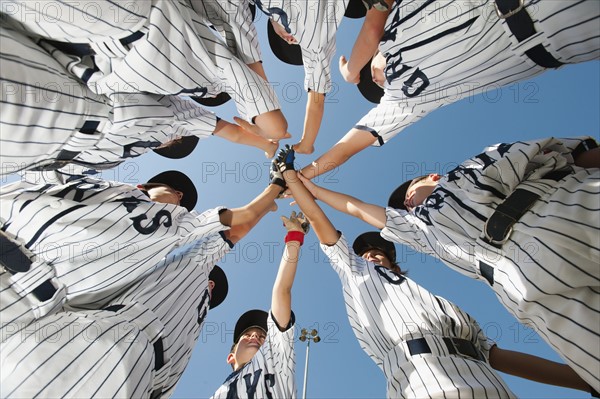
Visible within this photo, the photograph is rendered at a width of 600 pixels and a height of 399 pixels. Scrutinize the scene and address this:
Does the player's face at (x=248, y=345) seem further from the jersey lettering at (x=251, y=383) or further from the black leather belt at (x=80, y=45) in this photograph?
the black leather belt at (x=80, y=45)

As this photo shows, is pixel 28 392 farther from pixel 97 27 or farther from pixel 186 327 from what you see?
pixel 97 27

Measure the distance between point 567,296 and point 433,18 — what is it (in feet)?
4.37

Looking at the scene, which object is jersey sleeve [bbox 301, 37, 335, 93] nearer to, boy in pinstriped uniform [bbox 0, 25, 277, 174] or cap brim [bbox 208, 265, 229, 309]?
boy in pinstriped uniform [bbox 0, 25, 277, 174]

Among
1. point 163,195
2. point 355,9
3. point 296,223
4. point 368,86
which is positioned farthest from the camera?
point 296,223

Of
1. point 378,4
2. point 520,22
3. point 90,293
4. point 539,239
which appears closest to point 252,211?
point 90,293

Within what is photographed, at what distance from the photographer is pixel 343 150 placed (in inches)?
106

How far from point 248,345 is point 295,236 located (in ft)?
3.54

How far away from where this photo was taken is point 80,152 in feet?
5.19

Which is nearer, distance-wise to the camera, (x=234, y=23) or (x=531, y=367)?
(x=234, y=23)

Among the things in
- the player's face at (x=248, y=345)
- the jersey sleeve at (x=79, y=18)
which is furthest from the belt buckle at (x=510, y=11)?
the player's face at (x=248, y=345)

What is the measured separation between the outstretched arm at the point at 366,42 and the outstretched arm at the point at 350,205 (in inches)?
40.3

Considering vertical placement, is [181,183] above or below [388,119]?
above

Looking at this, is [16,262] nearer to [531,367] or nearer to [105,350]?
[105,350]

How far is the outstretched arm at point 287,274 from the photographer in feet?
8.23
